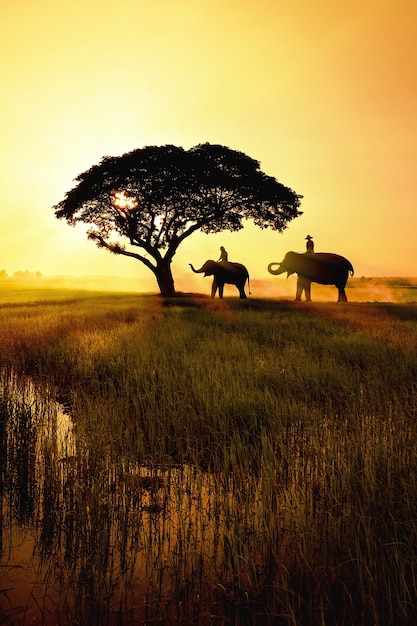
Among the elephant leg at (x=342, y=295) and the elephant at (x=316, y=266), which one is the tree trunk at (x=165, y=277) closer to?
the elephant at (x=316, y=266)

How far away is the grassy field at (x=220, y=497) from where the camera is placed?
6.45 ft

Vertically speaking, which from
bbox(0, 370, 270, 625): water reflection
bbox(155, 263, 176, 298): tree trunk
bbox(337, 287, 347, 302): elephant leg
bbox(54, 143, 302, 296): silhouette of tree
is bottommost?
bbox(0, 370, 270, 625): water reflection

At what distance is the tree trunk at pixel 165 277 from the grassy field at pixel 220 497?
881 inches

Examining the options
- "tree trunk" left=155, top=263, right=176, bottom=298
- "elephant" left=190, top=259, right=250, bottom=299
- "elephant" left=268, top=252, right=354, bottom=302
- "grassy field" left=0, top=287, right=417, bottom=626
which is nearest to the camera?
"grassy field" left=0, top=287, right=417, bottom=626

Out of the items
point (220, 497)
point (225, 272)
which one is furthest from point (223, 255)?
point (220, 497)

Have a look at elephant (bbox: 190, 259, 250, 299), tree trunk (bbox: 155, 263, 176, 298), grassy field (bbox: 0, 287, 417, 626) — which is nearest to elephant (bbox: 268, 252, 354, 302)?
elephant (bbox: 190, 259, 250, 299)

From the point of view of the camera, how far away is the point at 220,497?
300 cm

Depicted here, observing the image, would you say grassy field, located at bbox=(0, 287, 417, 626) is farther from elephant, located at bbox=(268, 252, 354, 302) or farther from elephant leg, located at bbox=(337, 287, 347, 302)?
elephant leg, located at bbox=(337, 287, 347, 302)

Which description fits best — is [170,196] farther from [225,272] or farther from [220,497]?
[220,497]

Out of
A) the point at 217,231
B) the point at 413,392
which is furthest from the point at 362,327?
the point at 217,231

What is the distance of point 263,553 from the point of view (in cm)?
232

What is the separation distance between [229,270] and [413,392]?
20694 millimetres

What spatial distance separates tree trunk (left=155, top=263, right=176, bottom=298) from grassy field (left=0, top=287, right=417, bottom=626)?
2238 cm

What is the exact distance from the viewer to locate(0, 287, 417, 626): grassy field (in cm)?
197
